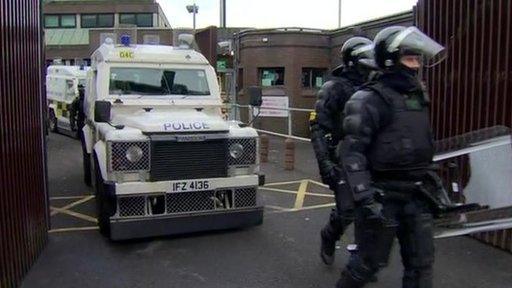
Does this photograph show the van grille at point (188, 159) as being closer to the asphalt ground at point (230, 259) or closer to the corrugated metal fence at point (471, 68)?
the asphalt ground at point (230, 259)

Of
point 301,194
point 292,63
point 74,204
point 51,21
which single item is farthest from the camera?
point 51,21

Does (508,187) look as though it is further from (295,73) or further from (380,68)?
(295,73)

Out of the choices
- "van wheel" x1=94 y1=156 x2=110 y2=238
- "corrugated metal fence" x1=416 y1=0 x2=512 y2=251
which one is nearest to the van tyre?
"van wheel" x1=94 y1=156 x2=110 y2=238

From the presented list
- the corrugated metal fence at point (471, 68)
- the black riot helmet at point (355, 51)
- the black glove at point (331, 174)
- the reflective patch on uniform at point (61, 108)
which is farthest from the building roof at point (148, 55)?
the reflective patch on uniform at point (61, 108)

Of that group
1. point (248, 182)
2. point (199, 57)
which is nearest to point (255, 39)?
point (199, 57)

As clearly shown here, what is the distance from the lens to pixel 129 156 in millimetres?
6410

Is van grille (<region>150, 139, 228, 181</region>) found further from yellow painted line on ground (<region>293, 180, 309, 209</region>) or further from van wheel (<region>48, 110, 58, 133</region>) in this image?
van wheel (<region>48, 110, 58, 133</region>)

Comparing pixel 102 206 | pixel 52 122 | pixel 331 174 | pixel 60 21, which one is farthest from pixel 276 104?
pixel 60 21

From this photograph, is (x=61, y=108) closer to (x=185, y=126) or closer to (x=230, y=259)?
(x=185, y=126)

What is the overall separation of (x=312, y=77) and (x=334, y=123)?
18.3 m

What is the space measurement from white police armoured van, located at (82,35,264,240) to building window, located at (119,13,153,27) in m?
51.6

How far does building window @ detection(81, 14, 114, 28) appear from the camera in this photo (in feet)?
196

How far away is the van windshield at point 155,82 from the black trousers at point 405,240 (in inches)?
178

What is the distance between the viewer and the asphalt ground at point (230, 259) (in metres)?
5.48
